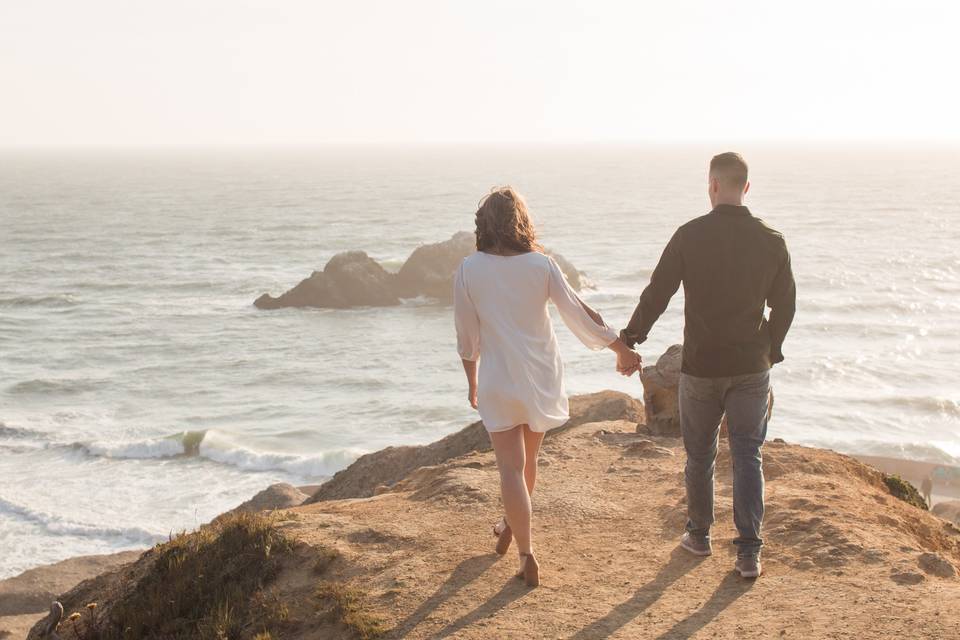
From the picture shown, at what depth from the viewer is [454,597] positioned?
235 inches

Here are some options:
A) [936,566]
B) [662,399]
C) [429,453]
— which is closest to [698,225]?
[936,566]

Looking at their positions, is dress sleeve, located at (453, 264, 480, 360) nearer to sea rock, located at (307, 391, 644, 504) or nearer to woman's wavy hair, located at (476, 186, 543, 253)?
woman's wavy hair, located at (476, 186, 543, 253)

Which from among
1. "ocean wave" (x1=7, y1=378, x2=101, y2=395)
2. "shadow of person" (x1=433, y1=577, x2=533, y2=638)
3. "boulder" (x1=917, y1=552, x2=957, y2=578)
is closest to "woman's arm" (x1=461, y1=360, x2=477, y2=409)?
"shadow of person" (x1=433, y1=577, x2=533, y2=638)

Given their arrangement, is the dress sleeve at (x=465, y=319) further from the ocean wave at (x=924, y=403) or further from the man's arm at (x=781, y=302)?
the ocean wave at (x=924, y=403)

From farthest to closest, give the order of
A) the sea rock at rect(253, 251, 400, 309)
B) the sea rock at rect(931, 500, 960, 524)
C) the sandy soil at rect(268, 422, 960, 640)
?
the sea rock at rect(253, 251, 400, 309) → the sea rock at rect(931, 500, 960, 524) → the sandy soil at rect(268, 422, 960, 640)

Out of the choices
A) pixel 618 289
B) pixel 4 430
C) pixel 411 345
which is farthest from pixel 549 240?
pixel 4 430

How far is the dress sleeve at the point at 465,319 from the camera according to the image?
18.8ft

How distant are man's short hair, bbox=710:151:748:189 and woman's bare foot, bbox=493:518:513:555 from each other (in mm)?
2458

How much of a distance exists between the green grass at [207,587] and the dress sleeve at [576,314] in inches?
97.3

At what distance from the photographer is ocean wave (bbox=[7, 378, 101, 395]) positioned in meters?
31.4

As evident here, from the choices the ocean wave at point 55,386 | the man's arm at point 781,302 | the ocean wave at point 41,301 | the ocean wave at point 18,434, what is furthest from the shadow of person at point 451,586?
the ocean wave at point 41,301

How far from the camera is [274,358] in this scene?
36938 mm

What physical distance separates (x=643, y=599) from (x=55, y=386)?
29.7 metres

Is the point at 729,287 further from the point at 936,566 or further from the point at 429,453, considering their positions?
the point at 429,453
